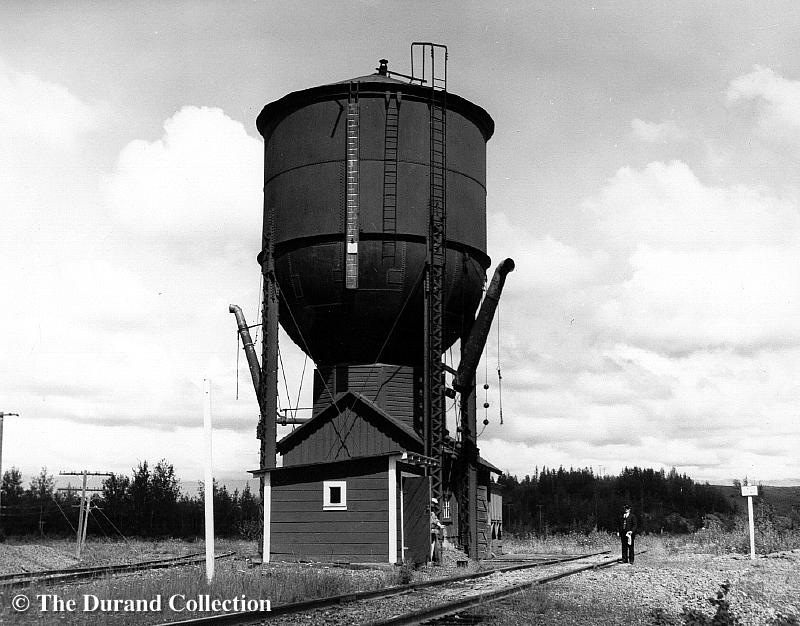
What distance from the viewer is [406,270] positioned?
24656 millimetres

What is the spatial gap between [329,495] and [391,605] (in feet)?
37.0

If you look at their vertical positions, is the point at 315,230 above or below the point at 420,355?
above

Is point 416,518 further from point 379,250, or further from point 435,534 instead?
point 379,250

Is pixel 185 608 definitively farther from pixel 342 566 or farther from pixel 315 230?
pixel 315 230

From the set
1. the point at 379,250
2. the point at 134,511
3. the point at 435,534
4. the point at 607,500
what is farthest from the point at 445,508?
the point at 607,500

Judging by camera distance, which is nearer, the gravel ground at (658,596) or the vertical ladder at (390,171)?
the gravel ground at (658,596)

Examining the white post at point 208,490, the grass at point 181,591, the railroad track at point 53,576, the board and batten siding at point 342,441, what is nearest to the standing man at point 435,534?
the board and batten siding at point 342,441

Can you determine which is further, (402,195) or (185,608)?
(402,195)

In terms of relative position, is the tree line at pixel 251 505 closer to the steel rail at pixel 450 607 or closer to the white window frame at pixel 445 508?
the white window frame at pixel 445 508

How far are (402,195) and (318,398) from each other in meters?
6.60

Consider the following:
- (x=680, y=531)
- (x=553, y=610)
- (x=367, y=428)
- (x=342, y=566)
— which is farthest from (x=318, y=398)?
(x=680, y=531)

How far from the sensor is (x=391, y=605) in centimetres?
1231

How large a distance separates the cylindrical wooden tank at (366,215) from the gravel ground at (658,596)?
344 inches

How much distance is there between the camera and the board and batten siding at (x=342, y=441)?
26.0 meters
